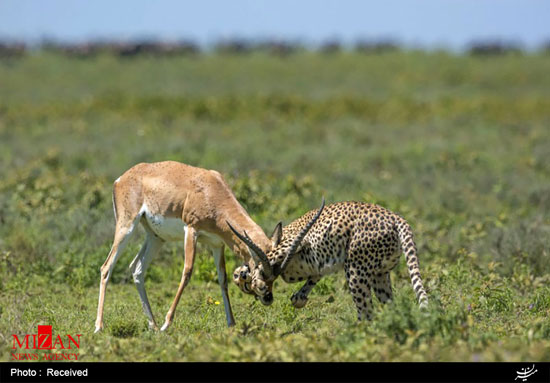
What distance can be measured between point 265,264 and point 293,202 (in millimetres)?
5166

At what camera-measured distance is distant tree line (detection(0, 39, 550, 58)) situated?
54156 millimetres

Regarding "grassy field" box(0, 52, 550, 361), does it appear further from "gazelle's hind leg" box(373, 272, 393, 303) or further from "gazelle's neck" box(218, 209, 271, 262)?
"gazelle's neck" box(218, 209, 271, 262)

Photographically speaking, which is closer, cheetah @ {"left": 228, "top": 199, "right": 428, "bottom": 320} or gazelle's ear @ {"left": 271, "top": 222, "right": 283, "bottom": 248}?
cheetah @ {"left": 228, "top": 199, "right": 428, "bottom": 320}

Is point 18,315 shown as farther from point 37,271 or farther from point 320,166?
point 320,166

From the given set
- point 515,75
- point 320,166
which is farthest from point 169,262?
point 515,75

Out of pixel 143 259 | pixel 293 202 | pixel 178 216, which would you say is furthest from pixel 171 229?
pixel 293 202

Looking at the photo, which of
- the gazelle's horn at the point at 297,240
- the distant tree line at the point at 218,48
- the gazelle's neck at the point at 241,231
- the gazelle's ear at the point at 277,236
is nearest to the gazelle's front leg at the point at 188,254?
the gazelle's neck at the point at 241,231

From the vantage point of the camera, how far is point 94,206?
45.6ft

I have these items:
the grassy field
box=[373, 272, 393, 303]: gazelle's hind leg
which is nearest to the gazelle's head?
the grassy field

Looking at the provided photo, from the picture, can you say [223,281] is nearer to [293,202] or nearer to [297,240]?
[297,240]

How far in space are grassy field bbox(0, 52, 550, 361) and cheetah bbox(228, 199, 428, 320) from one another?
449 mm

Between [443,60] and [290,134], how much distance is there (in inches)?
987
